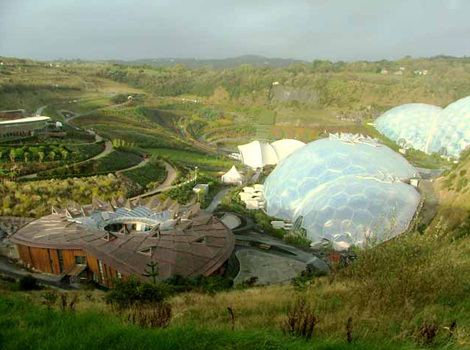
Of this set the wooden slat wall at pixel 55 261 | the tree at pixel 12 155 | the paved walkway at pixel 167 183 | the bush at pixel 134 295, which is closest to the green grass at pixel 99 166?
the tree at pixel 12 155

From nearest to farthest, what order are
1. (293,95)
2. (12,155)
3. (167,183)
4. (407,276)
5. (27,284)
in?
(407,276) < (27,284) < (12,155) < (167,183) < (293,95)

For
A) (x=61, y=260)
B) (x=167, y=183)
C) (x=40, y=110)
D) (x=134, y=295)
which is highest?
(x=40, y=110)

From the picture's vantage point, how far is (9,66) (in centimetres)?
7306

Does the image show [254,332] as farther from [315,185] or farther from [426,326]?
[315,185]

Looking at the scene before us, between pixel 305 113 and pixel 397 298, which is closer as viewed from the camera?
pixel 397 298

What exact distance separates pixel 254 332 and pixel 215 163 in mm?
38051

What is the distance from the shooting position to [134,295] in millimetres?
8281

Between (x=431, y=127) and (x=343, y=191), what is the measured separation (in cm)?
3118

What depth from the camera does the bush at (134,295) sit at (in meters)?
7.99

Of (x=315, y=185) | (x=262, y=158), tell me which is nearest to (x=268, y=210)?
(x=315, y=185)

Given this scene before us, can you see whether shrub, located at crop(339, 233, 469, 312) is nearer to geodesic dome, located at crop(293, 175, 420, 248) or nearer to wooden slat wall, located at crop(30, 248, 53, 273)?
geodesic dome, located at crop(293, 175, 420, 248)

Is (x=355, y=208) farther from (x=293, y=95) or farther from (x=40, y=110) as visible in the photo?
(x=293, y=95)

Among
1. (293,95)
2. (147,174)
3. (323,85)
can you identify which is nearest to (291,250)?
(147,174)

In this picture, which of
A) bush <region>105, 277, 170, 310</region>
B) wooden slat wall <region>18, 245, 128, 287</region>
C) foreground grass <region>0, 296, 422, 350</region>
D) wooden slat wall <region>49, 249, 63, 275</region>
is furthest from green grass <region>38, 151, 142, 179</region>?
foreground grass <region>0, 296, 422, 350</region>
